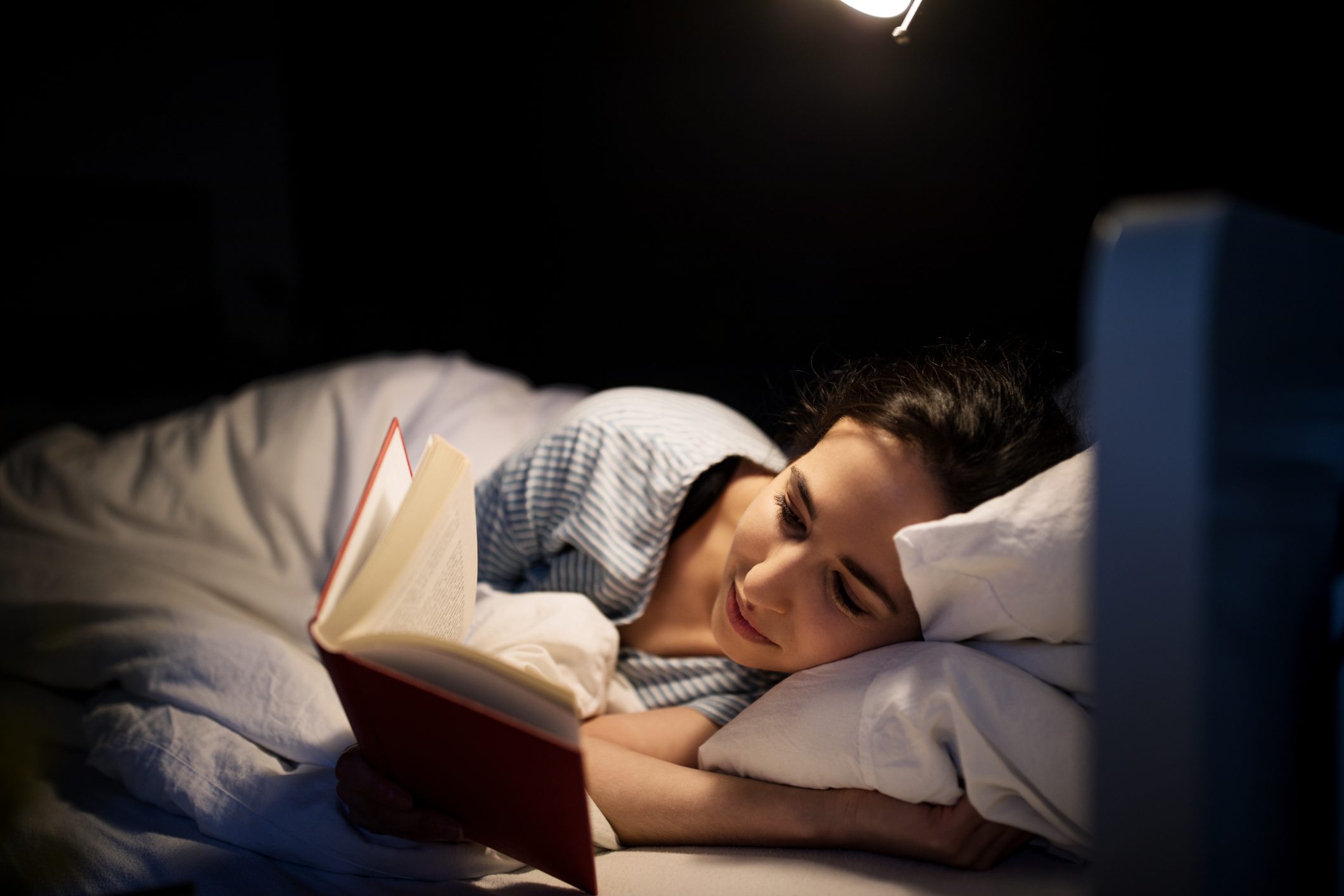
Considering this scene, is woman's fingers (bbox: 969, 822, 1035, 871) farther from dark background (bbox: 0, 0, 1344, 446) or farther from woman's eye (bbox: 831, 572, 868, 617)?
dark background (bbox: 0, 0, 1344, 446)

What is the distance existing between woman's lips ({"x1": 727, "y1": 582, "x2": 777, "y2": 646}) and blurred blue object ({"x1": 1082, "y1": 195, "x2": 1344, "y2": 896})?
45 cm

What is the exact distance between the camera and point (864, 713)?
2.56 ft

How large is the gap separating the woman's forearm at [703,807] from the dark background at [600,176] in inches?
21.4

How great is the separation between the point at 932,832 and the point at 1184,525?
485mm

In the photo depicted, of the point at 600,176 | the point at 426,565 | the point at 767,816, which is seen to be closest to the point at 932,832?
the point at 767,816

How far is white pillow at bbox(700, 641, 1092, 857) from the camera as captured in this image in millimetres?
727

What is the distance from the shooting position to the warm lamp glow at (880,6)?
33.4 inches

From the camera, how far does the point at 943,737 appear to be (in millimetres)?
770

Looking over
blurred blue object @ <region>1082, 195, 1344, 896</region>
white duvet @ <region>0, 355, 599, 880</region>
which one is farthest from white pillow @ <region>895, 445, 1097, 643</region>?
white duvet @ <region>0, 355, 599, 880</region>

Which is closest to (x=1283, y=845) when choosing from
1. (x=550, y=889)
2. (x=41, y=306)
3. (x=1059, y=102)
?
(x=550, y=889)

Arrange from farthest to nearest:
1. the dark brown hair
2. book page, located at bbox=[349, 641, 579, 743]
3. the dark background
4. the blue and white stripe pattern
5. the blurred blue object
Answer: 1. the dark background
2. the blue and white stripe pattern
3. the dark brown hair
4. book page, located at bbox=[349, 641, 579, 743]
5. the blurred blue object

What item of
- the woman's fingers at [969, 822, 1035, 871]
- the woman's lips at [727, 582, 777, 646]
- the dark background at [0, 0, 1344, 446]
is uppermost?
the dark background at [0, 0, 1344, 446]

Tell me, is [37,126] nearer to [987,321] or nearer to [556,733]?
[987,321]

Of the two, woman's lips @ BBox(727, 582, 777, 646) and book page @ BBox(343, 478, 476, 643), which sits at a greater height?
book page @ BBox(343, 478, 476, 643)
